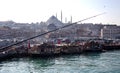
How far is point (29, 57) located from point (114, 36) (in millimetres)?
31355

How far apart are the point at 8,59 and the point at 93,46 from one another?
9.75 meters

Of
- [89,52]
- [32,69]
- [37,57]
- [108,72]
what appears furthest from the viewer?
[89,52]

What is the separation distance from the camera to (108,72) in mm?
11766

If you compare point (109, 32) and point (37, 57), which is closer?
point (37, 57)

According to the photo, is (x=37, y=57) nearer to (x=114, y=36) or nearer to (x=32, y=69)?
(x=32, y=69)

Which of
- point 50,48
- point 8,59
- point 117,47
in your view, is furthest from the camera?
point 117,47

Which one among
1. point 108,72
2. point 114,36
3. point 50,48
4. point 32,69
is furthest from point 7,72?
point 114,36

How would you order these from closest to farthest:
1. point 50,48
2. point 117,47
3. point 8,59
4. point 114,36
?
point 8,59 → point 50,48 → point 117,47 → point 114,36

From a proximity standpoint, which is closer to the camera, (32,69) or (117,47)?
(32,69)

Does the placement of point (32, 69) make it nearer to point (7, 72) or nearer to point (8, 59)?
point (7, 72)

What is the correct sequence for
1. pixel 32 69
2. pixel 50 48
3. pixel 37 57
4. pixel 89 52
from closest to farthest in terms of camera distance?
pixel 32 69
pixel 37 57
pixel 50 48
pixel 89 52

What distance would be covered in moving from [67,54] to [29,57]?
3579 millimetres

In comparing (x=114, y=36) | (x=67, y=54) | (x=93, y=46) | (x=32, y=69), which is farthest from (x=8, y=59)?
(x=114, y=36)

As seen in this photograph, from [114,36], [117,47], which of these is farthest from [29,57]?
[114,36]
